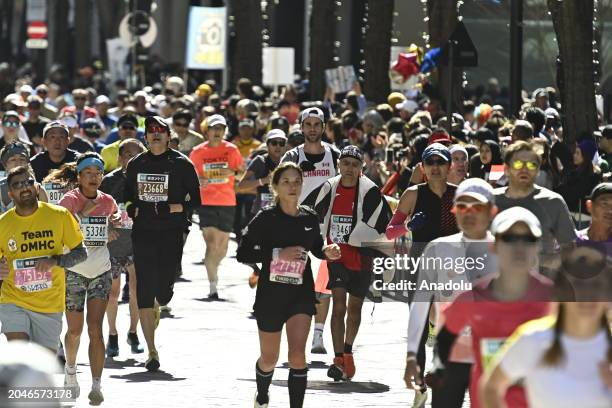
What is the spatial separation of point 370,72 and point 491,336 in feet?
77.1

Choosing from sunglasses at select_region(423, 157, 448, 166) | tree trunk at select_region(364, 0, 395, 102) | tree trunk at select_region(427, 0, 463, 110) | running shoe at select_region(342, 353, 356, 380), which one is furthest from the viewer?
tree trunk at select_region(364, 0, 395, 102)

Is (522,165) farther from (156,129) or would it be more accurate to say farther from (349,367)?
(156,129)

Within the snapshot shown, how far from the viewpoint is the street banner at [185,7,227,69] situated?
35.6 metres

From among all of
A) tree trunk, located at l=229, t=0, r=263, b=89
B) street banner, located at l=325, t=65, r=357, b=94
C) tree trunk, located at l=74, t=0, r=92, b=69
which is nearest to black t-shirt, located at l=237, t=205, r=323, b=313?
street banner, located at l=325, t=65, r=357, b=94

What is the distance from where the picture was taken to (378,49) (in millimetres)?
30281

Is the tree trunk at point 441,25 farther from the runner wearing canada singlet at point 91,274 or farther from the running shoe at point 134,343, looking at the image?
the runner wearing canada singlet at point 91,274

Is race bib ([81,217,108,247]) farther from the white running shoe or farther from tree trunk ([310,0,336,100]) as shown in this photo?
tree trunk ([310,0,336,100])

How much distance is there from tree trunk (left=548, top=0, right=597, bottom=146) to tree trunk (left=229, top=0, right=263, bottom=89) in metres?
18.3

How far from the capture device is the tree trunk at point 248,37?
36.7 m

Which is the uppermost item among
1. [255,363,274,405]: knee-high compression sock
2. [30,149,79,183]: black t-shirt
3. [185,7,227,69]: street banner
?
[185,7,227,69]: street banner

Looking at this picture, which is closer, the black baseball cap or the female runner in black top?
the black baseball cap

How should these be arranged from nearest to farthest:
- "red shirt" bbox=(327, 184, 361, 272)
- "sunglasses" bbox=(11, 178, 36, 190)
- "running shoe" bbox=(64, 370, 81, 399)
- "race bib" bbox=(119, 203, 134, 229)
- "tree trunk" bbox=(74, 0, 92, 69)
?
1. "sunglasses" bbox=(11, 178, 36, 190)
2. "running shoe" bbox=(64, 370, 81, 399)
3. "red shirt" bbox=(327, 184, 361, 272)
4. "race bib" bbox=(119, 203, 134, 229)
5. "tree trunk" bbox=(74, 0, 92, 69)

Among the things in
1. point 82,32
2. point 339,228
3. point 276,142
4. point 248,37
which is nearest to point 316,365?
point 339,228

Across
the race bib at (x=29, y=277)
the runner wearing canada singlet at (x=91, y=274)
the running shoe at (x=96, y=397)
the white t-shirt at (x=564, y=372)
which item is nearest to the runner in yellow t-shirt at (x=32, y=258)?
the race bib at (x=29, y=277)
